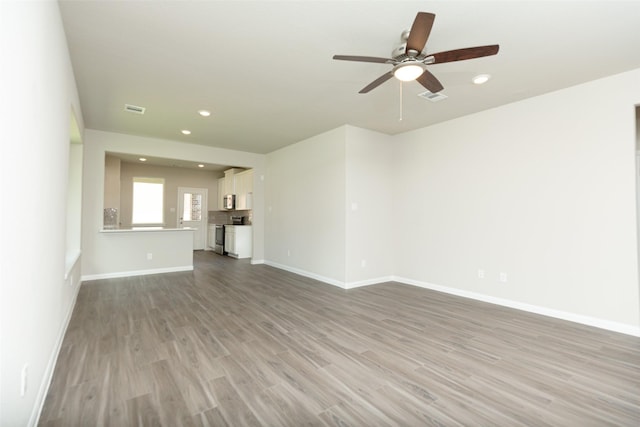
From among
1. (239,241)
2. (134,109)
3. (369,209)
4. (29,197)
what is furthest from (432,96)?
(239,241)

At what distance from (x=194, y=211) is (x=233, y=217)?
Result: 1.44 metres

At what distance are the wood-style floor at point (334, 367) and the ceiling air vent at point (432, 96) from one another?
8.73 feet

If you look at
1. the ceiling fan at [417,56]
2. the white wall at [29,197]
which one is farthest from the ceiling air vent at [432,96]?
the white wall at [29,197]

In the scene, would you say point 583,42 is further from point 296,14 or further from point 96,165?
point 96,165

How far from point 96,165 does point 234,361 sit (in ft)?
15.3

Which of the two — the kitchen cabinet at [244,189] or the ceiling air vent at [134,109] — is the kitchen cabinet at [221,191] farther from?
the ceiling air vent at [134,109]

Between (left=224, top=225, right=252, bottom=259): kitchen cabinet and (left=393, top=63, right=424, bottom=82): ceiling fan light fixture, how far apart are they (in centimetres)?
639

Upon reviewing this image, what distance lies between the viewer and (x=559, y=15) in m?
2.19

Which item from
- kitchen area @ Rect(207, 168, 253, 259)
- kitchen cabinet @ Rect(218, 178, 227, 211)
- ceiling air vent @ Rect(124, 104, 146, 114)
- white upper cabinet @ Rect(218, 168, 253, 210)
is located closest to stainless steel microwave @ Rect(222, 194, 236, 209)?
kitchen area @ Rect(207, 168, 253, 259)

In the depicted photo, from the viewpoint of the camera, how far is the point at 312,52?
271 centimetres

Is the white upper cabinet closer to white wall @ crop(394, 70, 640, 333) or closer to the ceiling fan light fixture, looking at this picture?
white wall @ crop(394, 70, 640, 333)

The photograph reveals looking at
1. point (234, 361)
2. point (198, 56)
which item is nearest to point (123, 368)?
point (234, 361)

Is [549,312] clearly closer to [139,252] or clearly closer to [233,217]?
[139,252]

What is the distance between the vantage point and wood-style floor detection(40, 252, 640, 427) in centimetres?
178
